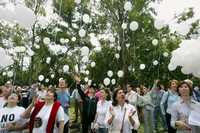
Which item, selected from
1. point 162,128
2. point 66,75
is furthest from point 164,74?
point 162,128

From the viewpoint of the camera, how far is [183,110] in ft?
23.6

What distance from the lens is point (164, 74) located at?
33.3m

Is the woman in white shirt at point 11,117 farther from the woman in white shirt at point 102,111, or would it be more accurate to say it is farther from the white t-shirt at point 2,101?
the woman in white shirt at point 102,111

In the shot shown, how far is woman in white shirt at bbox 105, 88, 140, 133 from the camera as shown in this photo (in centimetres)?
857

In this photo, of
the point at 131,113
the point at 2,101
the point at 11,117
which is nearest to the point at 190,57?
the point at 131,113

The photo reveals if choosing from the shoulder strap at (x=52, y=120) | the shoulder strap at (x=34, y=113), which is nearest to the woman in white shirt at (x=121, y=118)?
the shoulder strap at (x=52, y=120)

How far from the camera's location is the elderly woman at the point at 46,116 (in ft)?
25.9

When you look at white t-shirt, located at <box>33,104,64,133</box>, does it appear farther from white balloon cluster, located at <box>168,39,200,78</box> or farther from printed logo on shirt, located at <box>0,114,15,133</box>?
white balloon cluster, located at <box>168,39,200,78</box>

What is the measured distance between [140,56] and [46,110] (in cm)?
2846

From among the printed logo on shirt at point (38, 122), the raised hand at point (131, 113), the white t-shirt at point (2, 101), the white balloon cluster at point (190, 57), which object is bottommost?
the printed logo on shirt at point (38, 122)

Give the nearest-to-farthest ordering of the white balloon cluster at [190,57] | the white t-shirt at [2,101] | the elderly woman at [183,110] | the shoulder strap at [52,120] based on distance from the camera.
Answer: the white balloon cluster at [190,57] → the elderly woman at [183,110] → the shoulder strap at [52,120] → the white t-shirt at [2,101]

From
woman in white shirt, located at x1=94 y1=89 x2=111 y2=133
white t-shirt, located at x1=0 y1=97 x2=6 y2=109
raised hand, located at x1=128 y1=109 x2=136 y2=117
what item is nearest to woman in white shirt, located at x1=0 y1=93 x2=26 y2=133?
white t-shirt, located at x1=0 y1=97 x2=6 y2=109

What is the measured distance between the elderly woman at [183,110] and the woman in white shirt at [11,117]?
2.50 meters

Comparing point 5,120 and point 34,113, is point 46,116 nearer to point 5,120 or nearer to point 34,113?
point 34,113
